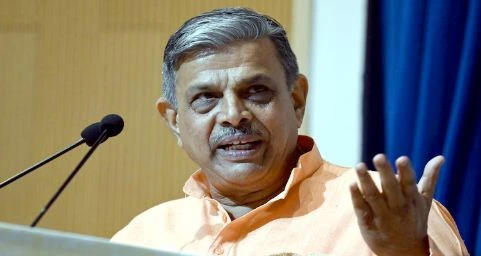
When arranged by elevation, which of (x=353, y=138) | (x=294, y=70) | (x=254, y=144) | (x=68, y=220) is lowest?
(x=68, y=220)

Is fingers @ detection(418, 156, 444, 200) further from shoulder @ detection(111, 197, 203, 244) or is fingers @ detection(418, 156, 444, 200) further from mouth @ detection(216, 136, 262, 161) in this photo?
shoulder @ detection(111, 197, 203, 244)

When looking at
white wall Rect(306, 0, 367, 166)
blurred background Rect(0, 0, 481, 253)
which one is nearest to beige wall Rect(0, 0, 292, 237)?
blurred background Rect(0, 0, 481, 253)

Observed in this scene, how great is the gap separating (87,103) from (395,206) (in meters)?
1.92

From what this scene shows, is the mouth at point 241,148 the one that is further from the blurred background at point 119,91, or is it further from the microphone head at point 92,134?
the blurred background at point 119,91

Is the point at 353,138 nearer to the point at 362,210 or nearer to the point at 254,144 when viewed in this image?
the point at 254,144

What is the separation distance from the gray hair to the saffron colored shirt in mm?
233

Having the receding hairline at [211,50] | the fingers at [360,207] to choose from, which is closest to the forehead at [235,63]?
the receding hairline at [211,50]

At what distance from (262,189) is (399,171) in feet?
2.28

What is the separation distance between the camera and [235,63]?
1.93 metres

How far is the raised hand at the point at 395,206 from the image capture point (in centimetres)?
131

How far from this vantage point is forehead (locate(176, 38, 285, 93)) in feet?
6.31

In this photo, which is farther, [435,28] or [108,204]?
[108,204]

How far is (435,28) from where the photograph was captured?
7.51 feet

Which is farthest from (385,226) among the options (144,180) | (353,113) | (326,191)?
(144,180)
